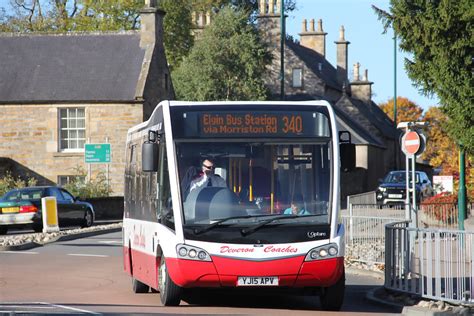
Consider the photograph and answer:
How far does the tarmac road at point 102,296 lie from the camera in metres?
14.6

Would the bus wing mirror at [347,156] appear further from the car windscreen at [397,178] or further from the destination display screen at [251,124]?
the car windscreen at [397,178]

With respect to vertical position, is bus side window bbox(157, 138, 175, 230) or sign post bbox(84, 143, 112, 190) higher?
sign post bbox(84, 143, 112, 190)

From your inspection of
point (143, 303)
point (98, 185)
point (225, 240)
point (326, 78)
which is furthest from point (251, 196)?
point (326, 78)

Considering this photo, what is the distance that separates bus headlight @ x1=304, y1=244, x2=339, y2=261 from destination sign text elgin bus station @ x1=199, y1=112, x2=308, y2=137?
65.6 inches

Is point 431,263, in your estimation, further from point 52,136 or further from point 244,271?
point 52,136

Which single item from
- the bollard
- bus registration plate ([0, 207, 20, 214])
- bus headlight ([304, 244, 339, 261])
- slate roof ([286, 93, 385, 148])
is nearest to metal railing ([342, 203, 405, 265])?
bus headlight ([304, 244, 339, 261])

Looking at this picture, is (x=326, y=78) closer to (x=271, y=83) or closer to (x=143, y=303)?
→ (x=271, y=83)

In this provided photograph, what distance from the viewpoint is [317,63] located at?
307 ft

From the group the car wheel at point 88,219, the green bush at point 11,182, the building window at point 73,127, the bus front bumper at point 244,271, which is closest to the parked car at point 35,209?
the car wheel at point 88,219

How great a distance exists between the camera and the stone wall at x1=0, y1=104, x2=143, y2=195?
185ft

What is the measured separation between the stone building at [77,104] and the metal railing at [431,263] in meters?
40.2

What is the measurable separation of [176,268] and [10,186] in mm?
41503

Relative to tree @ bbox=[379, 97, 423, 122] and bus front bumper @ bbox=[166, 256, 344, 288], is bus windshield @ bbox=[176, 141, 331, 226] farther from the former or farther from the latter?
tree @ bbox=[379, 97, 423, 122]

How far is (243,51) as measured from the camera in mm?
73562
